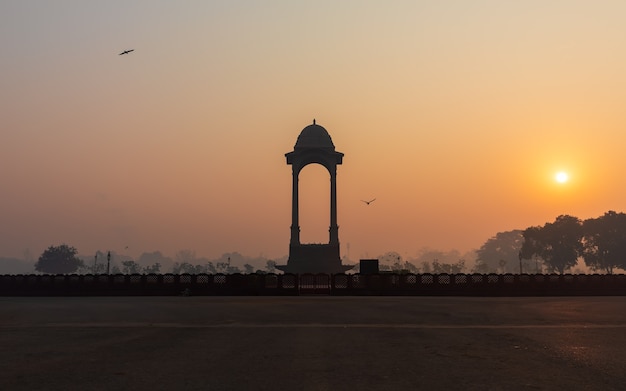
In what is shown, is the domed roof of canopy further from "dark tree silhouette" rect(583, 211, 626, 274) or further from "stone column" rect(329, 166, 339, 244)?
"dark tree silhouette" rect(583, 211, 626, 274)

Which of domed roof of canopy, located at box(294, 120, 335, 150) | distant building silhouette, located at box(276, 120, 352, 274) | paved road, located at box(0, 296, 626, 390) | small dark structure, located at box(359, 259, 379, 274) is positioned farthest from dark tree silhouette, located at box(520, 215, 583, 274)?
paved road, located at box(0, 296, 626, 390)

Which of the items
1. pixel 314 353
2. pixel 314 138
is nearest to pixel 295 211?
pixel 314 138

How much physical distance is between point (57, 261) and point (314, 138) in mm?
128688

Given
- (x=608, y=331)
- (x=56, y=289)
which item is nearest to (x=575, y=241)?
(x=56, y=289)

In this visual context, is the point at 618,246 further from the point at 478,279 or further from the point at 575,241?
the point at 478,279

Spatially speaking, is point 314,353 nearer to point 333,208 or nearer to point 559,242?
point 333,208

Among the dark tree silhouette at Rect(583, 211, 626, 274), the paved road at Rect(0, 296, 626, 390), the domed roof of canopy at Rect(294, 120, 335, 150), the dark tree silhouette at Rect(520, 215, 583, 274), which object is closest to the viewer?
the paved road at Rect(0, 296, 626, 390)

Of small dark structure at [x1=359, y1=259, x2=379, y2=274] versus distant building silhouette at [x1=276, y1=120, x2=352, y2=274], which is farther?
distant building silhouette at [x1=276, y1=120, x2=352, y2=274]

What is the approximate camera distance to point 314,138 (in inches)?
2704

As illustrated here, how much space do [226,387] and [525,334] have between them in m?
9.04

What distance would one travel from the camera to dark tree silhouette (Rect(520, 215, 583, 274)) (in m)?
119

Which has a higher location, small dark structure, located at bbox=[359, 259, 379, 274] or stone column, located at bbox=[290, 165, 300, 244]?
stone column, located at bbox=[290, 165, 300, 244]

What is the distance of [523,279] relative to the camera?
144ft

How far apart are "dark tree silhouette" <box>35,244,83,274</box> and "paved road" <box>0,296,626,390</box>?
6517 inches
